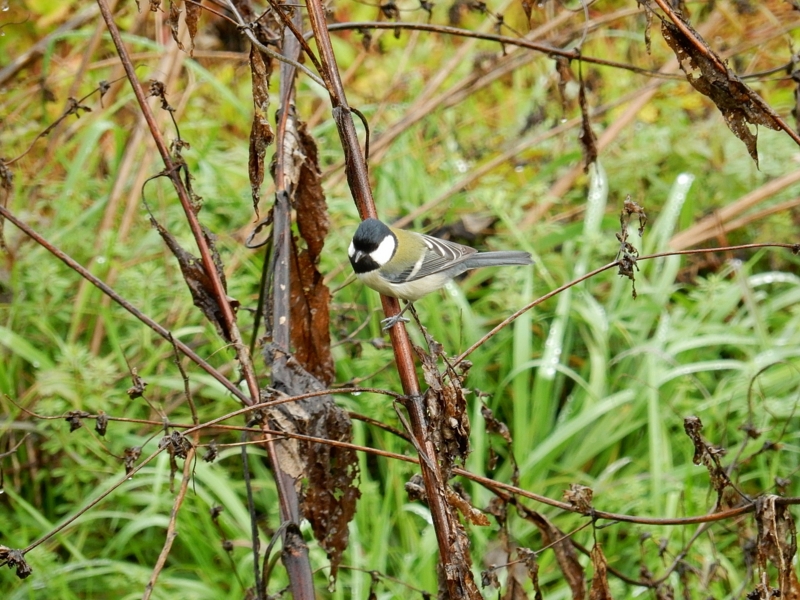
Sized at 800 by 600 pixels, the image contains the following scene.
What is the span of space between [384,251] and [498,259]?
56 centimetres

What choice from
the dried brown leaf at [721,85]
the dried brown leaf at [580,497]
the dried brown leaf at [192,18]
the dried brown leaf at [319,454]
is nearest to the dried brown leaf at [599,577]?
the dried brown leaf at [580,497]

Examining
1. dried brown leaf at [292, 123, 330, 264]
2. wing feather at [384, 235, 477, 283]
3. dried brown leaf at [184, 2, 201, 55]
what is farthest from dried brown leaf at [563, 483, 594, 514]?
dried brown leaf at [184, 2, 201, 55]

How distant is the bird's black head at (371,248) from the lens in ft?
7.18

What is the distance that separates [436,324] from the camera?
372cm

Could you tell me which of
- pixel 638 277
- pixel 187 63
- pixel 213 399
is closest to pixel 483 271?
pixel 638 277

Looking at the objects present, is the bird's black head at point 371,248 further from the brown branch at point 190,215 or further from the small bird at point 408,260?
the brown branch at point 190,215

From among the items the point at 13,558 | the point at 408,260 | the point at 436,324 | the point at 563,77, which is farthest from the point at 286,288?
the point at 436,324

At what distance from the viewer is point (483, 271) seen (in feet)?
14.0

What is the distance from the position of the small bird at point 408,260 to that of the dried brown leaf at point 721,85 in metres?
0.80

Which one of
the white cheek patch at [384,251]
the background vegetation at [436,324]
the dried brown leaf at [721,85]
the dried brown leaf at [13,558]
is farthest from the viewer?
the background vegetation at [436,324]

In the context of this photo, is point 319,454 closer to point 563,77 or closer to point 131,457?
point 131,457

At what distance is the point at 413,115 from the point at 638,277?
4.49 ft

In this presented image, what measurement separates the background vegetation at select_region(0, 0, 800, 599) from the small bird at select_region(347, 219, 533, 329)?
0.22 meters

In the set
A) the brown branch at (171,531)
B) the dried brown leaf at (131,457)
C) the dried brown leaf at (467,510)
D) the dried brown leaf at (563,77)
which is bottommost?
the brown branch at (171,531)
